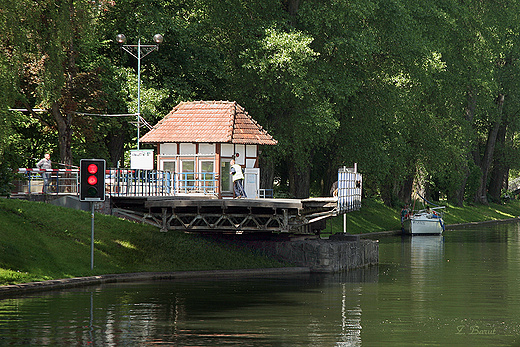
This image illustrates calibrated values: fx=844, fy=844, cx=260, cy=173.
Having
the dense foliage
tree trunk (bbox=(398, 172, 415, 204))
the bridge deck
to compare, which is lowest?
the bridge deck

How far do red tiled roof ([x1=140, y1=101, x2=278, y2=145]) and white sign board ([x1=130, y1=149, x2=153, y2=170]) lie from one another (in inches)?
94.7

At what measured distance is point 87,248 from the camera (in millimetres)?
32375

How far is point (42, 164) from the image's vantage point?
38.6 metres

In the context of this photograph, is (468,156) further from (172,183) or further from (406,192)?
(172,183)

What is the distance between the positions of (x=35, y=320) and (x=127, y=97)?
27.2 metres

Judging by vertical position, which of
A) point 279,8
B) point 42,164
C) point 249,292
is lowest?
point 249,292

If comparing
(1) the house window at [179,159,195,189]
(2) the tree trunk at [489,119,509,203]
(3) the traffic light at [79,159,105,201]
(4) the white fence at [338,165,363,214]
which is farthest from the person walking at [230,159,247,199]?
(2) the tree trunk at [489,119,509,203]

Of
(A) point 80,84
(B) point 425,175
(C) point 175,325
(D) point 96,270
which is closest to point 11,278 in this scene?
(D) point 96,270

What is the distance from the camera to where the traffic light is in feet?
93.6

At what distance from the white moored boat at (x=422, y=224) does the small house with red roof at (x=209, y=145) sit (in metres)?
22.4

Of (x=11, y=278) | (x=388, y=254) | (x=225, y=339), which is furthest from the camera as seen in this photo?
(x=388, y=254)

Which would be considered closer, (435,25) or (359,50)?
(359,50)

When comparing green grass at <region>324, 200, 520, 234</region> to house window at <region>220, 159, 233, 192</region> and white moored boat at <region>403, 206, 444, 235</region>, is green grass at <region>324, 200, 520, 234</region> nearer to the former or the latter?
white moored boat at <region>403, 206, 444, 235</region>

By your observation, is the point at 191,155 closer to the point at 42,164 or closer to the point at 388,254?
the point at 42,164
